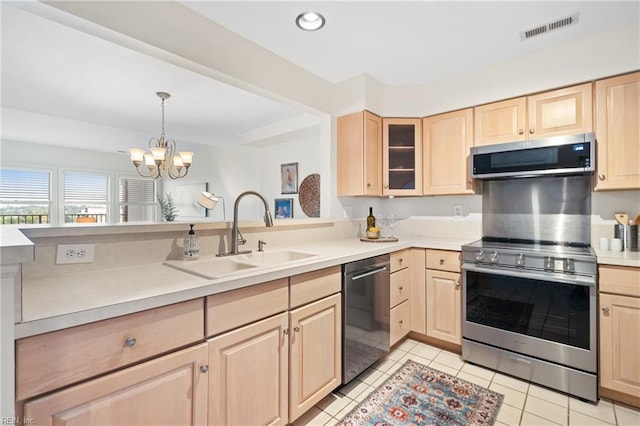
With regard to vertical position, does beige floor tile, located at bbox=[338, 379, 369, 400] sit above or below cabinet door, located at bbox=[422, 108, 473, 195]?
below

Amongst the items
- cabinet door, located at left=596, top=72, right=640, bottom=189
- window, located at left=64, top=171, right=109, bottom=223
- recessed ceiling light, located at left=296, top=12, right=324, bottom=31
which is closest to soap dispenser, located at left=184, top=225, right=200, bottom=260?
recessed ceiling light, located at left=296, top=12, right=324, bottom=31

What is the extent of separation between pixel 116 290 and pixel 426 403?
1757 millimetres

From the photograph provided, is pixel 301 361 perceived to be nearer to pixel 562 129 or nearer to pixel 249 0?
pixel 249 0

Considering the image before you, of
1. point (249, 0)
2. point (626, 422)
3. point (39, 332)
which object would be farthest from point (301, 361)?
point (249, 0)

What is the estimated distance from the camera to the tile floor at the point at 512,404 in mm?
1641

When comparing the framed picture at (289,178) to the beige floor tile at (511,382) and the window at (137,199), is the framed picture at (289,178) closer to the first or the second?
the beige floor tile at (511,382)

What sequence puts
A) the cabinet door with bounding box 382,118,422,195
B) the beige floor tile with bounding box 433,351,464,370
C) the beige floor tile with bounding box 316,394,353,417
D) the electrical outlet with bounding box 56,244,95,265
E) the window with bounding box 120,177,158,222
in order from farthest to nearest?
the window with bounding box 120,177,158,222 → the cabinet door with bounding box 382,118,422,195 → the beige floor tile with bounding box 433,351,464,370 → the beige floor tile with bounding box 316,394,353,417 → the electrical outlet with bounding box 56,244,95,265

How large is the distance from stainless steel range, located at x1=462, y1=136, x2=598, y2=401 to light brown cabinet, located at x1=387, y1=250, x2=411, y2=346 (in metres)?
0.44

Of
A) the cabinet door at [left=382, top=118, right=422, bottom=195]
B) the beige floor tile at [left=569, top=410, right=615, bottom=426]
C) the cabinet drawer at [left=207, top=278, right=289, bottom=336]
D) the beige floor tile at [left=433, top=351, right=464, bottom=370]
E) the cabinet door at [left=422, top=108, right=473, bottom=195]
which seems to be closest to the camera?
the cabinet drawer at [left=207, top=278, right=289, bottom=336]

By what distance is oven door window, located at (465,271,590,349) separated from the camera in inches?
72.0

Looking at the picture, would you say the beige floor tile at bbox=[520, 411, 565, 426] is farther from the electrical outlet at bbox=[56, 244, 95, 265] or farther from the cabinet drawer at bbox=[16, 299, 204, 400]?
the electrical outlet at bbox=[56, 244, 95, 265]

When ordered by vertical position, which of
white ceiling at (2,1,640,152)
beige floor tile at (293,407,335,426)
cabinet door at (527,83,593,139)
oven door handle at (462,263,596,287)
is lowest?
beige floor tile at (293,407,335,426)

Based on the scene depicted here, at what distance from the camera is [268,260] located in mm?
1982

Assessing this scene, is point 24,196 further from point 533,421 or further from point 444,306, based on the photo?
point 533,421
